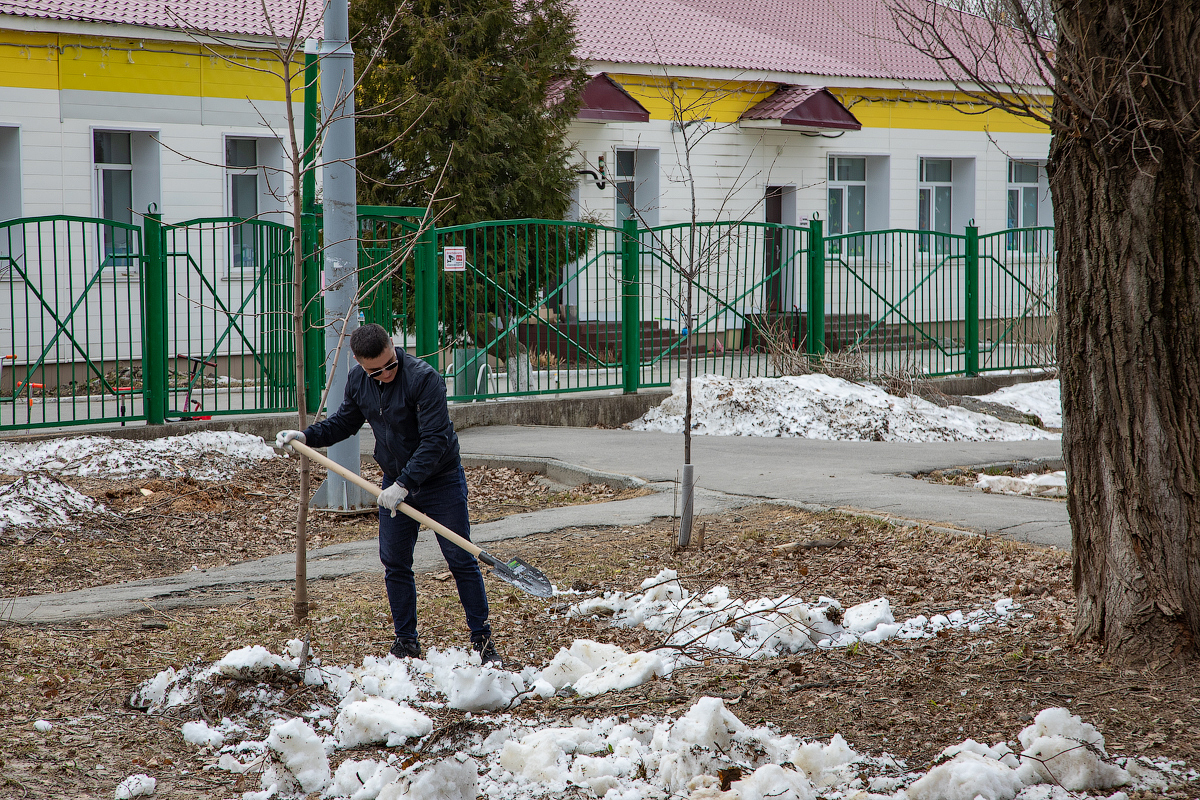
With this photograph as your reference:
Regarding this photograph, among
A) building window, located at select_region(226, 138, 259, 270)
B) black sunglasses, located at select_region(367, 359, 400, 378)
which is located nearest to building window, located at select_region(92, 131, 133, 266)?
building window, located at select_region(226, 138, 259, 270)

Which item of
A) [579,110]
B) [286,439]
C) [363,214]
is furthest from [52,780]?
[579,110]

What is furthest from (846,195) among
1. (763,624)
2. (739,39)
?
(763,624)

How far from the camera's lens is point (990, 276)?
1602 centimetres

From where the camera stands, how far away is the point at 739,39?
867 inches

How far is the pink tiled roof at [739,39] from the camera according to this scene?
19859 millimetres

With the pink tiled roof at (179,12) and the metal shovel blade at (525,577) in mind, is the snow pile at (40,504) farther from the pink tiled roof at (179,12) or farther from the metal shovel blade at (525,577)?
the pink tiled roof at (179,12)

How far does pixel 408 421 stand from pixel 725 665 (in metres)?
1.65

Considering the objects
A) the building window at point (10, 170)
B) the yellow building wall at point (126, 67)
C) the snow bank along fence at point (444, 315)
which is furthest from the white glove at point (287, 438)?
the building window at point (10, 170)

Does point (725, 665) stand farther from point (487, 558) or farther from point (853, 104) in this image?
point (853, 104)

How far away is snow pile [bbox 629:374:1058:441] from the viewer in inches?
480

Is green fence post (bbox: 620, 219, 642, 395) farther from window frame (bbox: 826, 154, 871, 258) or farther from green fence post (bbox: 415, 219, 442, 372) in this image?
window frame (bbox: 826, 154, 871, 258)

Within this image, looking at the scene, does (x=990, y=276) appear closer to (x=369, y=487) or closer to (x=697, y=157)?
(x=697, y=157)

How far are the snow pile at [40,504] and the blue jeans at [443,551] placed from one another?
12.5 feet

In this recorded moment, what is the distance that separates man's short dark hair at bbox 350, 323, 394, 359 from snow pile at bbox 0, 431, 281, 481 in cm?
521
